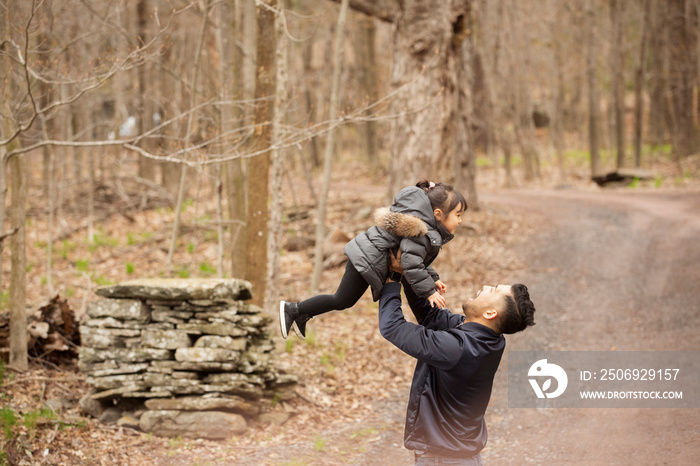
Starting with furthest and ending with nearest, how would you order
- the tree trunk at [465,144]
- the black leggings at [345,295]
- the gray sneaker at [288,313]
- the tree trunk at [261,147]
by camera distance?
the tree trunk at [465,144]
the tree trunk at [261,147]
the gray sneaker at [288,313]
the black leggings at [345,295]

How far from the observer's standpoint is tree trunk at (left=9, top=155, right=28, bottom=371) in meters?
6.52

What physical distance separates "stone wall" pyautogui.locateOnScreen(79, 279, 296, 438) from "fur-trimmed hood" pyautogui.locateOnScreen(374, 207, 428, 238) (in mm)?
3487

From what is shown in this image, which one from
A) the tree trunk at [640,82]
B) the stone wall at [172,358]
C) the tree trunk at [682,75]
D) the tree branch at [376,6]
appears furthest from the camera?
the tree trunk at [640,82]

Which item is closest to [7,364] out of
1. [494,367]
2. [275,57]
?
[275,57]

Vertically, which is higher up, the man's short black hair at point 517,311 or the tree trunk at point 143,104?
the tree trunk at point 143,104

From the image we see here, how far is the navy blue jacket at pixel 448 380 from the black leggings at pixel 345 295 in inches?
21.9

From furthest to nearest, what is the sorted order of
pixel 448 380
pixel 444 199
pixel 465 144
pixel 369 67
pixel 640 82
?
pixel 369 67
pixel 640 82
pixel 465 144
pixel 444 199
pixel 448 380

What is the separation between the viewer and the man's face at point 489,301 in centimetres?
281

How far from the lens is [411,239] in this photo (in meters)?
3.19

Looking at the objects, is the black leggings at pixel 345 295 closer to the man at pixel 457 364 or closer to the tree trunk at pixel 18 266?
the man at pixel 457 364

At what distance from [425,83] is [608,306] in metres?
4.67

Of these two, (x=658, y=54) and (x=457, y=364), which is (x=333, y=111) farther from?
(x=658, y=54)

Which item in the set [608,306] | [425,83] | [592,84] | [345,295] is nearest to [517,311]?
[345,295]

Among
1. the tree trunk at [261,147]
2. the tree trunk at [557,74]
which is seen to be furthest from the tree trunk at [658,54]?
the tree trunk at [261,147]
